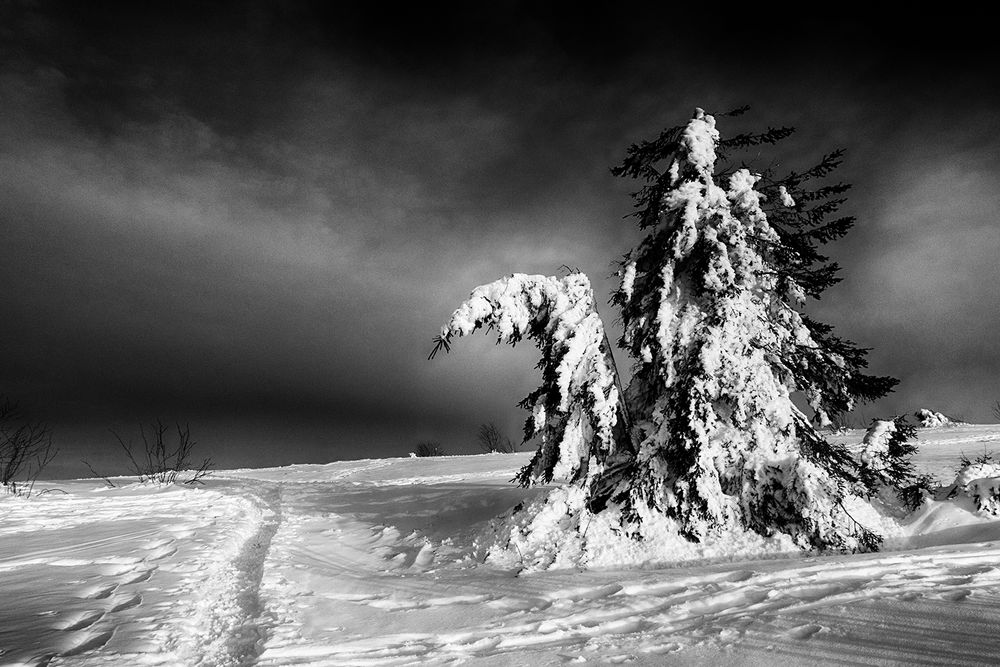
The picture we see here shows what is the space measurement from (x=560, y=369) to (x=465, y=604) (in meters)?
4.05

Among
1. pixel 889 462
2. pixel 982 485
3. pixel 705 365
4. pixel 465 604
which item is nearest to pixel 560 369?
pixel 705 365

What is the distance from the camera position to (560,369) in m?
8.66

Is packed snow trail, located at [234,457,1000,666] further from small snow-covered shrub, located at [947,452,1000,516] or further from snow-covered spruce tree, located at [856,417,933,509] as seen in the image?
snow-covered spruce tree, located at [856,417,933,509]

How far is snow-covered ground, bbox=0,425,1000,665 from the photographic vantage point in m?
3.98

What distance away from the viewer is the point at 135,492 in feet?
59.5

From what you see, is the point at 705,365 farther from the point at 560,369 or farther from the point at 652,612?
the point at 652,612

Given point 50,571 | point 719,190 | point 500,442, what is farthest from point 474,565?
point 500,442

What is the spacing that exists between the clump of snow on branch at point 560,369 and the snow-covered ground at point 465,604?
198 cm

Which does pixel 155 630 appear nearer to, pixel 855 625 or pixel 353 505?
pixel 855 625

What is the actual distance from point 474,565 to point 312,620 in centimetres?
310

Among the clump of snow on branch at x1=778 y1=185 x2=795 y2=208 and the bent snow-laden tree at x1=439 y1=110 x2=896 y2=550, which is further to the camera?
the clump of snow on branch at x1=778 y1=185 x2=795 y2=208

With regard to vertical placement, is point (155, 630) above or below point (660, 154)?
below

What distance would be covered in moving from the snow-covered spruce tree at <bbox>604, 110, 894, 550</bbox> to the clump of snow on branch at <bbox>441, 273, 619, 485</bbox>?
0.68 m

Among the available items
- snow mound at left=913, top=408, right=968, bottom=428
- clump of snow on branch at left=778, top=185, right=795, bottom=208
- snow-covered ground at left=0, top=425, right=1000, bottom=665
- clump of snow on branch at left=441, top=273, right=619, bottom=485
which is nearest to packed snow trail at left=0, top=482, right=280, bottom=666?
snow-covered ground at left=0, top=425, right=1000, bottom=665
